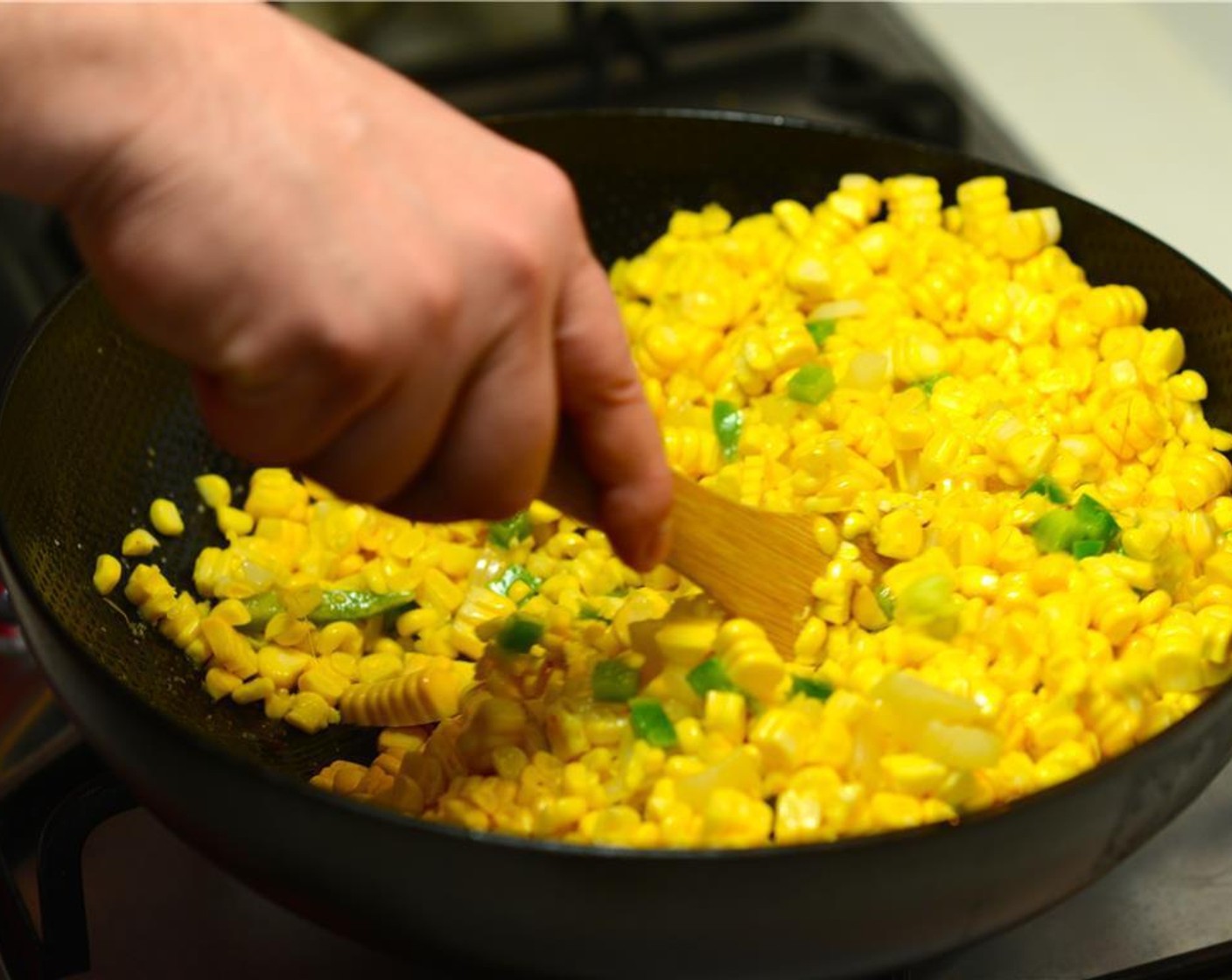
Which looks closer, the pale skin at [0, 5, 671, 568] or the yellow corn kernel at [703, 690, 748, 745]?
the pale skin at [0, 5, 671, 568]

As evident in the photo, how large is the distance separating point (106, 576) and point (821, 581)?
1.85 feet

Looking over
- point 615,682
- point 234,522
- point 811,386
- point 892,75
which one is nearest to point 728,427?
point 811,386

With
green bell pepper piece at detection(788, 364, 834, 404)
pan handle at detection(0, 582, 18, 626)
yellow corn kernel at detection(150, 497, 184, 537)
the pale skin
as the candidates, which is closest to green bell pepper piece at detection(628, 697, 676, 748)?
the pale skin

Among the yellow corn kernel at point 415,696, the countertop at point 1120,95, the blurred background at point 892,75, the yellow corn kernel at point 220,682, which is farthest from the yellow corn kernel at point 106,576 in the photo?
the countertop at point 1120,95

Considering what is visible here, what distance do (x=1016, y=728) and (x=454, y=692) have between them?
0.40 meters

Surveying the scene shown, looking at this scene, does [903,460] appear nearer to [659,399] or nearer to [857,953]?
[659,399]

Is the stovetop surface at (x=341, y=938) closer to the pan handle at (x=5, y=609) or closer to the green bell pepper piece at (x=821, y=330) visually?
the pan handle at (x=5, y=609)

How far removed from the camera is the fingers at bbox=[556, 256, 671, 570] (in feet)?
2.67

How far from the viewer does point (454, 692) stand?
1104 millimetres

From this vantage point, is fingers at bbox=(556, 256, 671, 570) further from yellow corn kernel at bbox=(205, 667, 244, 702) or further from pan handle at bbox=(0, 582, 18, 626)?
pan handle at bbox=(0, 582, 18, 626)

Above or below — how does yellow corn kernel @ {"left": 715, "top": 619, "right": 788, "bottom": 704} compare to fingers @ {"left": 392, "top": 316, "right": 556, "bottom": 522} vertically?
below

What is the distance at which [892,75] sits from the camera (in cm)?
200

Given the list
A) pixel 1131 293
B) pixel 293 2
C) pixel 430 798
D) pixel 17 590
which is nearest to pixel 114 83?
pixel 17 590

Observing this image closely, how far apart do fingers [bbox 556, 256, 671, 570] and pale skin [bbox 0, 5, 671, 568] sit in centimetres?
5
